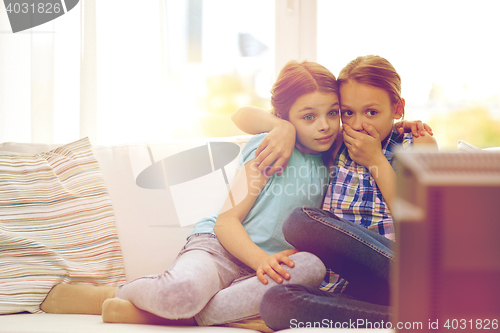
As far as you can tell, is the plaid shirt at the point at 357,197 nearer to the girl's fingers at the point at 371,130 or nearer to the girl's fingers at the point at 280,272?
the girl's fingers at the point at 371,130

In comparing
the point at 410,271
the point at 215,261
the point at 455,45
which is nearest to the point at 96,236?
Answer: the point at 215,261

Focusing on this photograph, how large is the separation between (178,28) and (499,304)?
5.36ft

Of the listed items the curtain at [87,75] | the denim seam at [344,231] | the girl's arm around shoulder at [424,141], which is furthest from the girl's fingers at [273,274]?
the curtain at [87,75]

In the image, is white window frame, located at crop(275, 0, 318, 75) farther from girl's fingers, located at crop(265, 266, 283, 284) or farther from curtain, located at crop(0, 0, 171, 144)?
girl's fingers, located at crop(265, 266, 283, 284)

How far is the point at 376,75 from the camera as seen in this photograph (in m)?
1.09

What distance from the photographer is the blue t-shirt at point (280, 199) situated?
1.04 metres

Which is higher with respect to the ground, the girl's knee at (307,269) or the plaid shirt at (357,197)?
the plaid shirt at (357,197)

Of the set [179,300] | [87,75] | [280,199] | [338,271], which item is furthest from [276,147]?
[87,75]

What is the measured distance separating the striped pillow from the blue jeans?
0.54 meters

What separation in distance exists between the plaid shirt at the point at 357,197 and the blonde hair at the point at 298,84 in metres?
0.21

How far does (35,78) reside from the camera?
1594 millimetres

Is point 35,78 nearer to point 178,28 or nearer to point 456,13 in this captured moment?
point 178,28

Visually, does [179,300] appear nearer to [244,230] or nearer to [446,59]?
[244,230]

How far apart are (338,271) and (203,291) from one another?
0.30 meters
